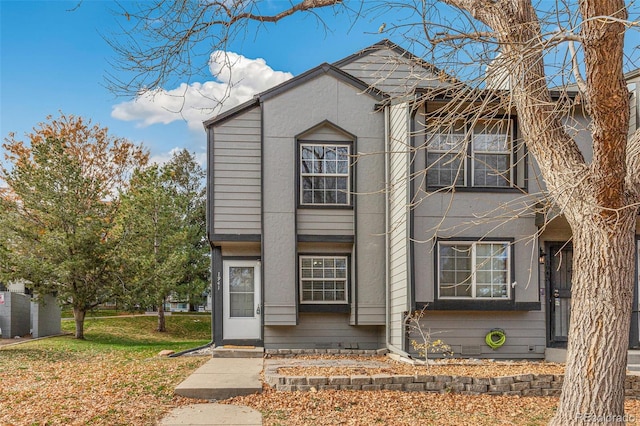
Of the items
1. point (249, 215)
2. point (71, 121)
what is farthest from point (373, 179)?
point (71, 121)

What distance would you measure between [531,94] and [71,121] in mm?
22000

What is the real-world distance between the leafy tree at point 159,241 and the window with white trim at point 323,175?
684 centimetres

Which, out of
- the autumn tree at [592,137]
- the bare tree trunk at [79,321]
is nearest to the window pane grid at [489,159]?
the autumn tree at [592,137]

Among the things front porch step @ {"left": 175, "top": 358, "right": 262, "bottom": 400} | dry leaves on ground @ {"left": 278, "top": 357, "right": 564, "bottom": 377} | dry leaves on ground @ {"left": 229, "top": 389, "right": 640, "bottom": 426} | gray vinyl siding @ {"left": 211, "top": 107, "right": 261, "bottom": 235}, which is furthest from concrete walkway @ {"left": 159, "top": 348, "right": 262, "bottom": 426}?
gray vinyl siding @ {"left": 211, "top": 107, "right": 261, "bottom": 235}

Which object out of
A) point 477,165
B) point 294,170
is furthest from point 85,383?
point 477,165

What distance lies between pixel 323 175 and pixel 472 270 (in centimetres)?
356

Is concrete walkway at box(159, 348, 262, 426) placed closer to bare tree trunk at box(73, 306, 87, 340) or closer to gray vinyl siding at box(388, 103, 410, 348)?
gray vinyl siding at box(388, 103, 410, 348)

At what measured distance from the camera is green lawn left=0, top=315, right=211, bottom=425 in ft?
17.9

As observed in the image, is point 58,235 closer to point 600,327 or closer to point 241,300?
point 241,300

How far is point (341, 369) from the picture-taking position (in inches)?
306

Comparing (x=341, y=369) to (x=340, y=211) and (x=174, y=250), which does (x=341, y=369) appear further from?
(x=174, y=250)

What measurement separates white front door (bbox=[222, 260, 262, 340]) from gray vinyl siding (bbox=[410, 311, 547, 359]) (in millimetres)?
3493

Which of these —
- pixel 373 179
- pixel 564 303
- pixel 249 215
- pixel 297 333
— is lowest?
pixel 297 333

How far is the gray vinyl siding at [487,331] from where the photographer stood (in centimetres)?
947
